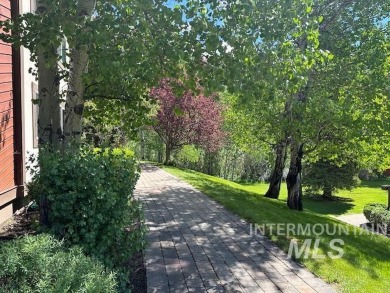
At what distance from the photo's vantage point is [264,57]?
4.29 meters

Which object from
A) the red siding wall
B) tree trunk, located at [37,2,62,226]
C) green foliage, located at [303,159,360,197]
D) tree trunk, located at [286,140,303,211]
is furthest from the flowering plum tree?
tree trunk, located at [37,2,62,226]

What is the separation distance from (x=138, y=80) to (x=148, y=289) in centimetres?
328

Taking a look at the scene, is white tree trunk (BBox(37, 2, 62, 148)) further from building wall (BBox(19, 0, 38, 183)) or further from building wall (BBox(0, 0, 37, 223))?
building wall (BBox(19, 0, 38, 183))

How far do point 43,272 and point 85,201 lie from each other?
1.14 meters

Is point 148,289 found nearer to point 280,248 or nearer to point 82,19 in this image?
point 280,248

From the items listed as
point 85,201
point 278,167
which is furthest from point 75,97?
point 278,167

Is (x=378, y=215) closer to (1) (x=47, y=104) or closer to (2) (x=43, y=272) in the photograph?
(1) (x=47, y=104)

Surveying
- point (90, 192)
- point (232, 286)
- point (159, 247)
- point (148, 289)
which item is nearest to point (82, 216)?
point (90, 192)

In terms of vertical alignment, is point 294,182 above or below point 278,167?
below

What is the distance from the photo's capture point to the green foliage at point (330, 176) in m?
21.0

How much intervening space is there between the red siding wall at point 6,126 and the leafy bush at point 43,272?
4.16 m

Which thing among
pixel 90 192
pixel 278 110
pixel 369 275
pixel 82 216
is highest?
pixel 278 110

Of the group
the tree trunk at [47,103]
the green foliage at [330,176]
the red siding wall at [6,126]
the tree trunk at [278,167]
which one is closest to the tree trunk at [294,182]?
the tree trunk at [278,167]

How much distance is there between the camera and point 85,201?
3469 mm
